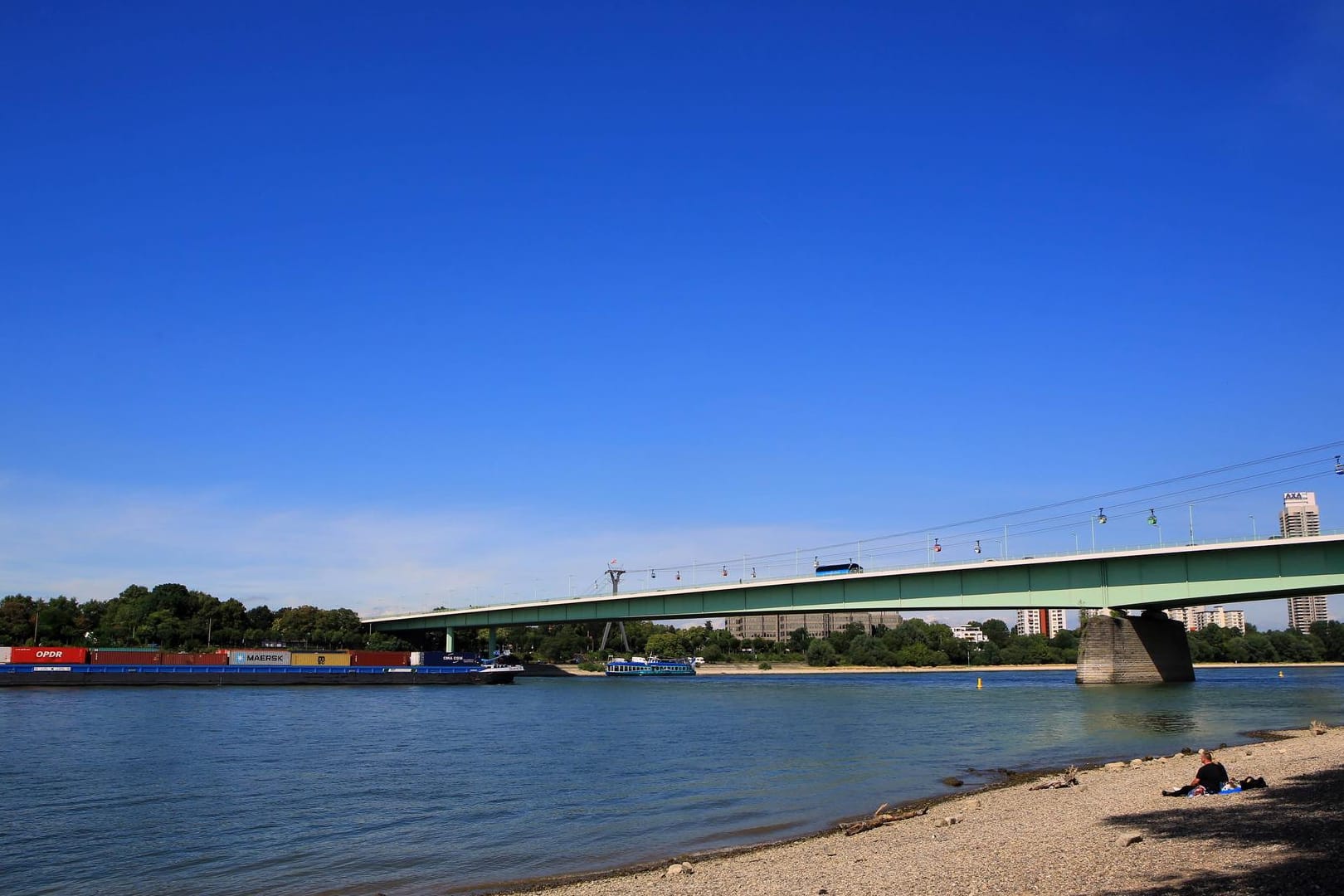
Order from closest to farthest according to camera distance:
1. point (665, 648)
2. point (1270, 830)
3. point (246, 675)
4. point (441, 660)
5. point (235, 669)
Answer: point (1270, 830) < point (246, 675) < point (235, 669) < point (441, 660) < point (665, 648)

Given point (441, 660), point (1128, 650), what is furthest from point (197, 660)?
point (1128, 650)

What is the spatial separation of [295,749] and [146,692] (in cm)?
5479

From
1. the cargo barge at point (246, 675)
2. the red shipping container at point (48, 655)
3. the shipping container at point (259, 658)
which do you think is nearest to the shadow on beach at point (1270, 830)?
the cargo barge at point (246, 675)

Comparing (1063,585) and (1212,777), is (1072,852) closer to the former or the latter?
(1212,777)

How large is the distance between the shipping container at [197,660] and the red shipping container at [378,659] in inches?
549

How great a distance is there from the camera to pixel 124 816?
27422 mm

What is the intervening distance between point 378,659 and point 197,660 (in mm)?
19720

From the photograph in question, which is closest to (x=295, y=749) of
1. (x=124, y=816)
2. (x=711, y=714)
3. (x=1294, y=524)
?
(x=124, y=816)

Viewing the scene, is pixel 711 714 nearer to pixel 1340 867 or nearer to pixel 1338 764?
pixel 1338 764

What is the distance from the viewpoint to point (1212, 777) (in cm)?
2222

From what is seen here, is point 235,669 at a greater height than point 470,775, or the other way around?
point 470,775

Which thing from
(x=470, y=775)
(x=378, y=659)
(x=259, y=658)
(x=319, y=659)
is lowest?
(x=378, y=659)

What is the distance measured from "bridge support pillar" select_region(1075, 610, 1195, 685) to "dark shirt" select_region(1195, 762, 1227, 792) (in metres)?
70.2

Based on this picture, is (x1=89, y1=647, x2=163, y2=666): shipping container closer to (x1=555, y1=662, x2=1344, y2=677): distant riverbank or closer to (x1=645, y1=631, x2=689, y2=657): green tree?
(x1=555, y1=662, x2=1344, y2=677): distant riverbank
